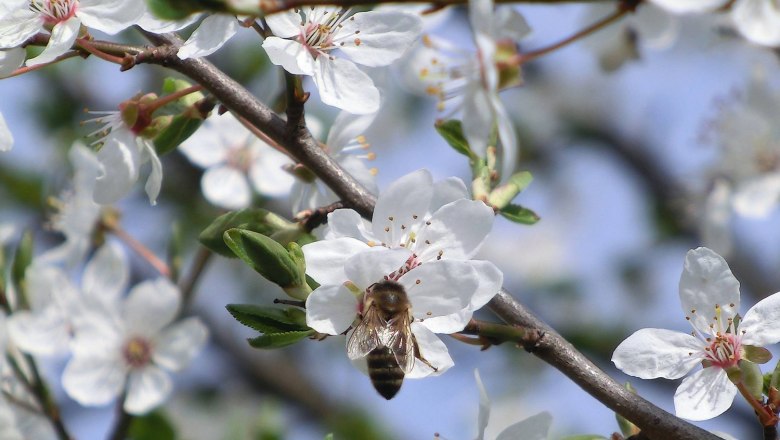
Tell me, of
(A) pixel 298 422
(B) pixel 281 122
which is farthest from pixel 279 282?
(A) pixel 298 422

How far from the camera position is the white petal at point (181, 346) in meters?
2.63

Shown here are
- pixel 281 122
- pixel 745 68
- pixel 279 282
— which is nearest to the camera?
pixel 279 282

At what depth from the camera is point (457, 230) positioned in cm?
166

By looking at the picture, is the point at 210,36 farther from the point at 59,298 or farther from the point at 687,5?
the point at 59,298

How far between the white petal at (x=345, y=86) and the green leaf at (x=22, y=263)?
3.40 feet

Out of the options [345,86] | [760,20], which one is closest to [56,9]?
[345,86]

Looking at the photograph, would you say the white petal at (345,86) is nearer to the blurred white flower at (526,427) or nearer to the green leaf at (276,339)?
the green leaf at (276,339)

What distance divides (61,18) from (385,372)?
0.80 meters

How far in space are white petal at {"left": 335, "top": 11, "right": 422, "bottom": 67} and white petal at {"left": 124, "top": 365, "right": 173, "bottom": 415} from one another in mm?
1144

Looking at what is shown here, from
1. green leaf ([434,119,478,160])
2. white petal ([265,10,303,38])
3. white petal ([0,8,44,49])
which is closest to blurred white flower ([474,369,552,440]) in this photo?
green leaf ([434,119,478,160])

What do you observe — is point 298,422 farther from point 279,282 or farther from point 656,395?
point 279,282

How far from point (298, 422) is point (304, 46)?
3030 mm

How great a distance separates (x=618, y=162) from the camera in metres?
5.11

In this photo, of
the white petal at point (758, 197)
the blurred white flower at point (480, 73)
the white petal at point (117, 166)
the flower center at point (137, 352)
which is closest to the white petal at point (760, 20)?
the blurred white flower at point (480, 73)
